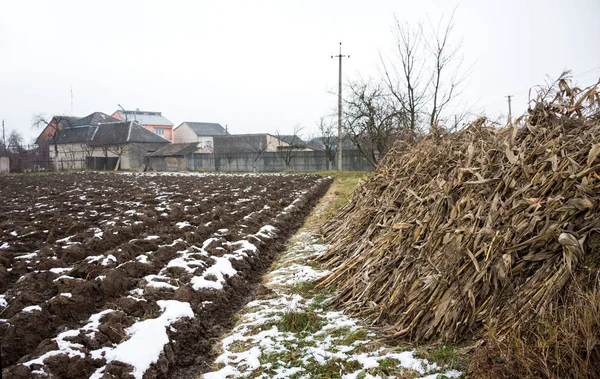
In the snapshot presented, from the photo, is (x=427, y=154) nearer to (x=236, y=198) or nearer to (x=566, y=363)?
(x=566, y=363)

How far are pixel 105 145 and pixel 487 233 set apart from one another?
44717 millimetres

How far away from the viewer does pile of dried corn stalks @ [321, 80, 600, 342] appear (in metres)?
3.25

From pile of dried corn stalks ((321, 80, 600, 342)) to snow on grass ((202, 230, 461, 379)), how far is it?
31 cm

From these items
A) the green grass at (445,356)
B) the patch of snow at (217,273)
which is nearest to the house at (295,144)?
the patch of snow at (217,273)

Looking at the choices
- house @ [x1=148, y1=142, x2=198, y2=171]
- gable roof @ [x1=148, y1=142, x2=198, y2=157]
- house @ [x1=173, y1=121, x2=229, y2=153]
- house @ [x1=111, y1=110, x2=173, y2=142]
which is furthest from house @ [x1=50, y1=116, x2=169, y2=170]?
house @ [x1=111, y1=110, x2=173, y2=142]

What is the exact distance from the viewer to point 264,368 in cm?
347

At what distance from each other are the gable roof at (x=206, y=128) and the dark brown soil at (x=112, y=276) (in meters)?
51.9

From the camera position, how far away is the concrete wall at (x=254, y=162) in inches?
1355

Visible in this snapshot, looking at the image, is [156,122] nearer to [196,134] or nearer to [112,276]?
[196,134]

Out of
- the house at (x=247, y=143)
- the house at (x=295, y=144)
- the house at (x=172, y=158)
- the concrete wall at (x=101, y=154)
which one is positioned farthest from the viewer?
the house at (x=247, y=143)

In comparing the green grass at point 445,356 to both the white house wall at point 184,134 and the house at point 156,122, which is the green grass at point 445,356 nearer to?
the white house wall at point 184,134

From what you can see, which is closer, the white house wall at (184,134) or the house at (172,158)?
the house at (172,158)

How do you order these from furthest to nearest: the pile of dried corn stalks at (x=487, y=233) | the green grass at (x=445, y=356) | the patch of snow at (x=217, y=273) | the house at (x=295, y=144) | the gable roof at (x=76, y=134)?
the gable roof at (x=76, y=134)
the house at (x=295, y=144)
the patch of snow at (x=217, y=273)
the pile of dried corn stalks at (x=487, y=233)
the green grass at (x=445, y=356)

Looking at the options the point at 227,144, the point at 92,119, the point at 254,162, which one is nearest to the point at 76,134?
the point at 92,119
